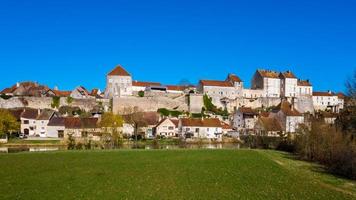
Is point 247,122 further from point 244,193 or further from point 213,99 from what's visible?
point 244,193

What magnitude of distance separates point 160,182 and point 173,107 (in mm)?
68450

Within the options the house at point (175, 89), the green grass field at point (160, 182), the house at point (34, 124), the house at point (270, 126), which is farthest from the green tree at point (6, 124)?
the house at point (175, 89)

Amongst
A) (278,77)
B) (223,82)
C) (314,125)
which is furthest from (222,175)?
(278,77)

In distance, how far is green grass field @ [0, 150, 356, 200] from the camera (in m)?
14.1

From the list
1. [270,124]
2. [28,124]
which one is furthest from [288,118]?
[28,124]

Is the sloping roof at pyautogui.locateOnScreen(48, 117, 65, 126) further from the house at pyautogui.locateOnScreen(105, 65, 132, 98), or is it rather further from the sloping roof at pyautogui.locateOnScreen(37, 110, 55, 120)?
the house at pyautogui.locateOnScreen(105, 65, 132, 98)

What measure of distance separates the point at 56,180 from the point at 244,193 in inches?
330

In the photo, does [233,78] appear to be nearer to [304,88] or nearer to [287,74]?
[287,74]

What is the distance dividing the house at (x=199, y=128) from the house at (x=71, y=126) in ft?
49.3

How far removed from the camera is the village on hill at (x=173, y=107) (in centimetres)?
6644

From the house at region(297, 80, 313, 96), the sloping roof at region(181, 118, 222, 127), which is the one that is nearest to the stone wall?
the sloping roof at region(181, 118, 222, 127)

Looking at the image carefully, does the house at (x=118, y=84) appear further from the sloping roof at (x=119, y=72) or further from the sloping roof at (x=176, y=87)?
the sloping roof at (x=176, y=87)

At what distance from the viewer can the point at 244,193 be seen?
14.4m

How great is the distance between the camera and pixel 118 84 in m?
87.1
